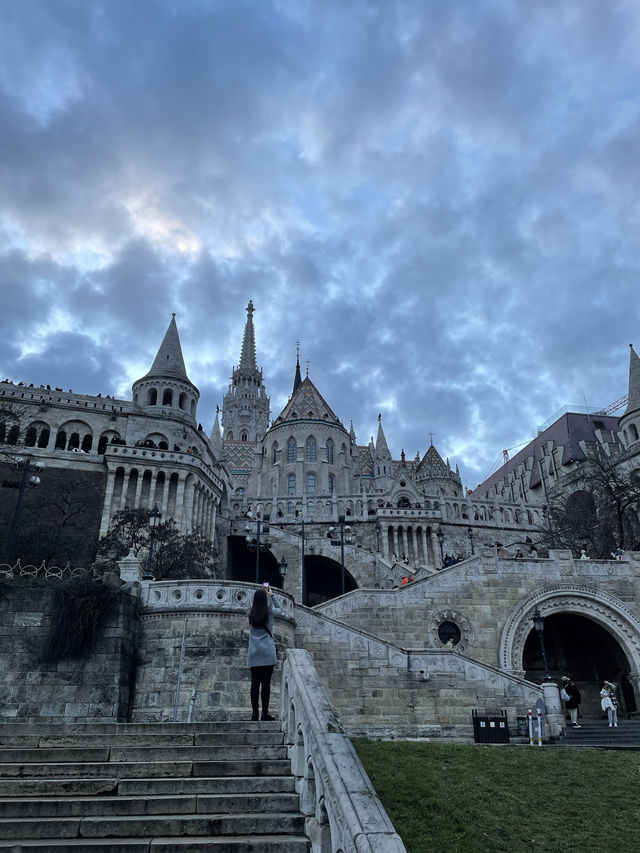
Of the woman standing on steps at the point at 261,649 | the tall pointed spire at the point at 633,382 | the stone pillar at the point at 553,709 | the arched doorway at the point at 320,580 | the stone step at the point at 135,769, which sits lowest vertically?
the stone step at the point at 135,769

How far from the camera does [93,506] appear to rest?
40.1 m

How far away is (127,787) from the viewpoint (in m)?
6.64

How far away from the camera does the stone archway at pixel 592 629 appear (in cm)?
2517

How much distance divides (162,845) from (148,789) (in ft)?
4.36

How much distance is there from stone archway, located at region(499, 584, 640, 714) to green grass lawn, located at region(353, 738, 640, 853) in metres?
11.6

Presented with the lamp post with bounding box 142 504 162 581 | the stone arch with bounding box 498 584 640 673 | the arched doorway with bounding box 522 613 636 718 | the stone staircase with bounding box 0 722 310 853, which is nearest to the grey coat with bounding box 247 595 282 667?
the stone staircase with bounding box 0 722 310 853

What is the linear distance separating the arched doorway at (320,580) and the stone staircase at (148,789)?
116ft

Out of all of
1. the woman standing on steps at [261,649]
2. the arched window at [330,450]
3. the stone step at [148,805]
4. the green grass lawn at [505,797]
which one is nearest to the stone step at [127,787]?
the stone step at [148,805]

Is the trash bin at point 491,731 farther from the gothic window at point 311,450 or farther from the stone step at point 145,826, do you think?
the gothic window at point 311,450

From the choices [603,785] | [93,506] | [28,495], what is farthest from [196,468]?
[603,785]

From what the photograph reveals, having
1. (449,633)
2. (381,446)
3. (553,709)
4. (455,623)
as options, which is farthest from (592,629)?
(381,446)

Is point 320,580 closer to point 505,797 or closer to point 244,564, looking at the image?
point 244,564

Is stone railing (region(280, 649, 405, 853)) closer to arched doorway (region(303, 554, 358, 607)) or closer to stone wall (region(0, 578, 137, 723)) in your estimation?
stone wall (region(0, 578, 137, 723))

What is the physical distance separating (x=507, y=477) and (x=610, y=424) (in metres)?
14.0
